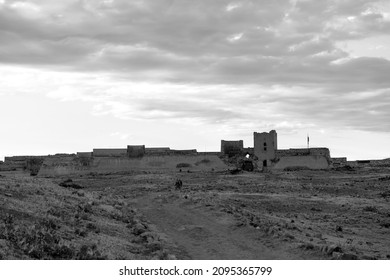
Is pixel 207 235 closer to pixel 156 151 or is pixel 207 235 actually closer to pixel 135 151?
pixel 135 151

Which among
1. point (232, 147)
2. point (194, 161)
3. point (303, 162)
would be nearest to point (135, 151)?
point (194, 161)

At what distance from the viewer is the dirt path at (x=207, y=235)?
16391 mm

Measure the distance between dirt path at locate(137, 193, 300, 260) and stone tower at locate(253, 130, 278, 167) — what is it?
150 feet

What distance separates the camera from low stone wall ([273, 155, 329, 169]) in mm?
73750

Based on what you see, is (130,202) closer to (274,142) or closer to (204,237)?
(204,237)

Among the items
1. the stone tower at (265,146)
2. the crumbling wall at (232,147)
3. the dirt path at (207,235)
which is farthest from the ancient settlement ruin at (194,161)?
the dirt path at (207,235)

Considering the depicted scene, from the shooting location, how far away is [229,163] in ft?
243

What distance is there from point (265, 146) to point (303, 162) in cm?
559

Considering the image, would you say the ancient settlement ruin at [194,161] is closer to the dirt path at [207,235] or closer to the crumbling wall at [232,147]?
the crumbling wall at [232,147]

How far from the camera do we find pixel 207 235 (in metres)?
19.6

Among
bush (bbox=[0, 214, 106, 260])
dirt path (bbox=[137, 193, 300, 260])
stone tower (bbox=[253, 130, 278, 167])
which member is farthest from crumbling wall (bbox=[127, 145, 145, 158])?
bush (bbox=[0, 214, 106, 260])

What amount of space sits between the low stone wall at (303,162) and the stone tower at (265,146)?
1.36 meters

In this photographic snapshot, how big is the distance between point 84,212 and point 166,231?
3599 millimetres

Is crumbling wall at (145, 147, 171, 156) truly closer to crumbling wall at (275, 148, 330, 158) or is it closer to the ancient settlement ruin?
the ancient settlement ruin
